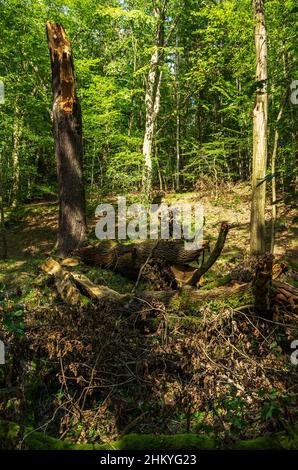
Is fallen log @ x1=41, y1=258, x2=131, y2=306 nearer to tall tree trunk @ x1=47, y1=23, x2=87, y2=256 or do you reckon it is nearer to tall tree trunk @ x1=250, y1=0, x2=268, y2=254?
tall tree trunk @ x1=47, y1=23, x2=87, y2=256

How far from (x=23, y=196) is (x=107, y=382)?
51.3 feet

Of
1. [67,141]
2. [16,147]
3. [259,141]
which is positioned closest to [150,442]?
[259,141]

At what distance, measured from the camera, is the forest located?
320cm

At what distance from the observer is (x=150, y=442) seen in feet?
8.59

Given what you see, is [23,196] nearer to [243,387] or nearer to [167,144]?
[167,144]

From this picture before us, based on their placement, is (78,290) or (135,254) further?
(135,254)

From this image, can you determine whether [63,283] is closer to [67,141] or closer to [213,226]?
[67,141]

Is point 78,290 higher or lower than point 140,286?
higher

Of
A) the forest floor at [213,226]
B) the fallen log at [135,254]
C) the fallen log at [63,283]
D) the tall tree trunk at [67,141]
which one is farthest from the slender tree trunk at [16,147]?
the fallen log at [135,254]

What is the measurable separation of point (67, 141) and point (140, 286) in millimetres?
4690

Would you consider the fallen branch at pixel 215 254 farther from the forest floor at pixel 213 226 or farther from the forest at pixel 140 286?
the forest floor at pixel 213 226

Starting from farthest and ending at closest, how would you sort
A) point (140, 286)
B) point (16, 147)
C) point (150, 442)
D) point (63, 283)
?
point (16, 147)
point (140, 286)
point (63, 283)
point (150, 442)

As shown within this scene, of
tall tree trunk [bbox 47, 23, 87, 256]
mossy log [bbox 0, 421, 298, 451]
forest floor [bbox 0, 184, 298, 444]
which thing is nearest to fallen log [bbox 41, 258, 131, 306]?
forest floor [bbox 0, 184, 298, 444]
